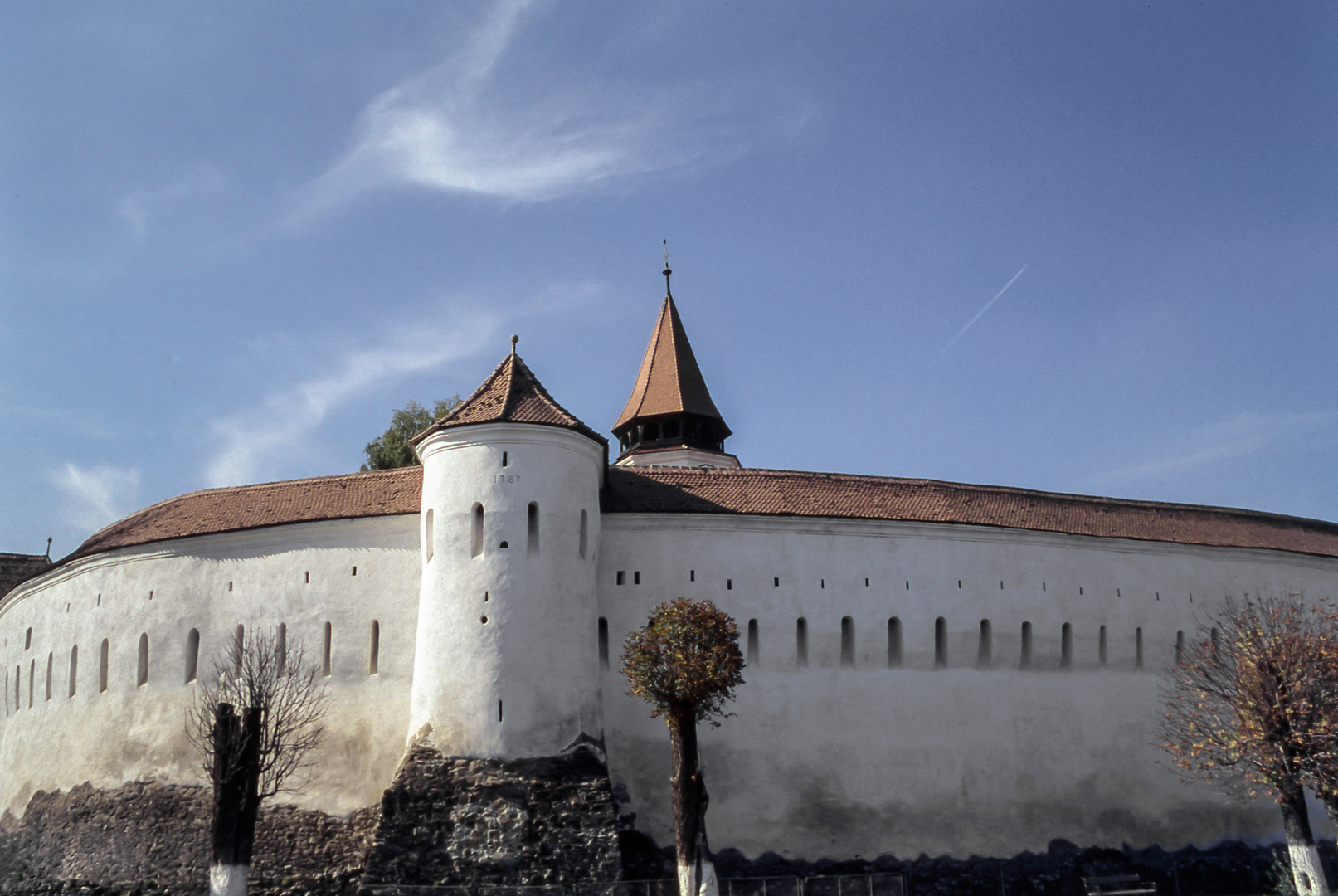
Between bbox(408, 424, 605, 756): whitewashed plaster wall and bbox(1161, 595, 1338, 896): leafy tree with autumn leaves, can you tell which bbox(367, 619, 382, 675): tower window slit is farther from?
bbox(1161, 595, 1338, 896): leafy tree with autumn leaves

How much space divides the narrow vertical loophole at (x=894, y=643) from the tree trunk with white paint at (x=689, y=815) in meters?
7.72

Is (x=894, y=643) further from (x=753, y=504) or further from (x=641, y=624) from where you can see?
(x=641, y=624)

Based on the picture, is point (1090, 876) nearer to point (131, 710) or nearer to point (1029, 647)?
point (1029, 647)

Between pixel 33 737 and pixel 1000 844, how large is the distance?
984 inches

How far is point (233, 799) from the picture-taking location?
82.2 ft

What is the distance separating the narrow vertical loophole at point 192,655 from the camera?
2997 centimetres

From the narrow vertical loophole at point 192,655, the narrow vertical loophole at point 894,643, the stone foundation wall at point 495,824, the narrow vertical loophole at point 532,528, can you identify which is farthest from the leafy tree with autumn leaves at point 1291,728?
the narrow vertical loophole at point 192,655

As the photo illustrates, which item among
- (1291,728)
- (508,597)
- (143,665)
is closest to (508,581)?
(508,597)

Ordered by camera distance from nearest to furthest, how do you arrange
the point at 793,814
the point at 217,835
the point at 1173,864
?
1. the point at 217,835
2. the point at 793,814
3. the point at 1173,864

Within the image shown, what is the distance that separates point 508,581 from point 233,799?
23.2 ft

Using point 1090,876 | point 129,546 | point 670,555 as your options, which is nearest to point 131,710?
point 129,546

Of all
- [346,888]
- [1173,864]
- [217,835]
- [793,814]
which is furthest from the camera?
[1173,864]

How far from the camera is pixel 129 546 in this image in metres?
31.5

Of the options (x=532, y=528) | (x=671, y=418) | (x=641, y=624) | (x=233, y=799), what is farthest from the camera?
(x=671, y=418)
